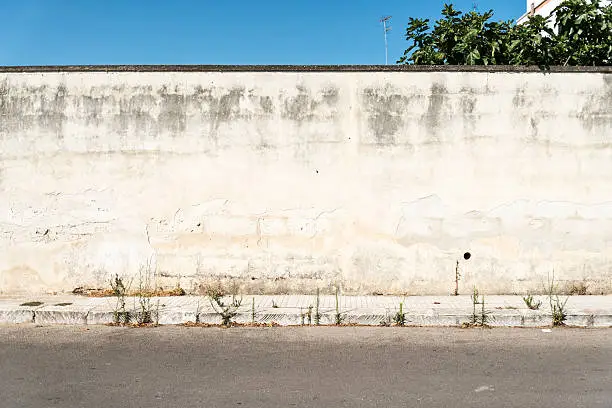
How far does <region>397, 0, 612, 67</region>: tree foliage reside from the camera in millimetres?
9102

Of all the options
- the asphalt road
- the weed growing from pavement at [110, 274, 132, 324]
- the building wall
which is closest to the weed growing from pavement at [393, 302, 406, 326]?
the asphalt road

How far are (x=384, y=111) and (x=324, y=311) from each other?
112 inches

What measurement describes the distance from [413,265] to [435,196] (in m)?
0.99

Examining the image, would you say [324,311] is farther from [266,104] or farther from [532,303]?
[266,104]

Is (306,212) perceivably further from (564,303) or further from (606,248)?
(606,248)

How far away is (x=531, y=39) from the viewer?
9164 millimetres

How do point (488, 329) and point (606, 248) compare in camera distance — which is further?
point (606, 248)

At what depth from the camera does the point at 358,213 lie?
8391 millimetres

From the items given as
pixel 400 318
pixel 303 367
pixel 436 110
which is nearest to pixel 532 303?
pixel 400 318

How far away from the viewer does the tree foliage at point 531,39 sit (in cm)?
910

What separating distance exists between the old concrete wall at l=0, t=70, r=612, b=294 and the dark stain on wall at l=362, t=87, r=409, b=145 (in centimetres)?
2

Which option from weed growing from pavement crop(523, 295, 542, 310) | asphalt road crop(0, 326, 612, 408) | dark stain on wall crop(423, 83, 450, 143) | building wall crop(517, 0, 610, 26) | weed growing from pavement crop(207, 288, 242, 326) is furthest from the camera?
building wall crop(517, 0, 610, 26)

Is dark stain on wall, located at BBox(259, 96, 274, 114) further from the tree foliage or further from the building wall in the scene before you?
the building wall

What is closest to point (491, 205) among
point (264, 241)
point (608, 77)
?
point (608, 77)
